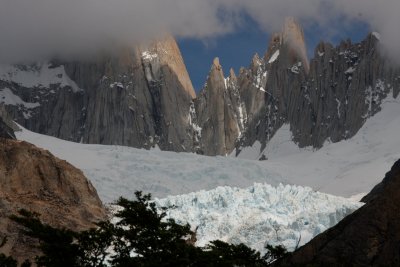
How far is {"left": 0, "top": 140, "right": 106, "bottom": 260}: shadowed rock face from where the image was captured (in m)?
50.5

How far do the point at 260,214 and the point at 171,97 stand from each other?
354ft

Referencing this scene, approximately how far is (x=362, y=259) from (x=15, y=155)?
1588 inches

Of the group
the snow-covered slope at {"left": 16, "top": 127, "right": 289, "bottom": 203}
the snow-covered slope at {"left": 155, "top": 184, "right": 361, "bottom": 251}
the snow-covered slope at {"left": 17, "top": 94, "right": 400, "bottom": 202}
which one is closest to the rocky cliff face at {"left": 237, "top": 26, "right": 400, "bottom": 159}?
the snow-covered slope at {"left": 17, "top": 94, "right": 400, "bottom": 202}

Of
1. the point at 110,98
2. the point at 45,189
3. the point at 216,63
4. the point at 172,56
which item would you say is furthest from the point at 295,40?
the point at 45,189

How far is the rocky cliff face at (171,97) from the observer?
477 feet

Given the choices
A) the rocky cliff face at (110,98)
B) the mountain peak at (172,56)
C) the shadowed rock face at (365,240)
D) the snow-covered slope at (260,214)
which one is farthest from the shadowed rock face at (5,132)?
the mountain peak at (172,56)

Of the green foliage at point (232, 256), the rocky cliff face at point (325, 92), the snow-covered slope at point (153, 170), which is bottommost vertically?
the green foliage at point (232, 256)

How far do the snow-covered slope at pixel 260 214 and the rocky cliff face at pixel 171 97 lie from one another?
80452mm

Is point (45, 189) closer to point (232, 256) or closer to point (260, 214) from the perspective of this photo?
point (260, 214)

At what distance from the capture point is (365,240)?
779 inches

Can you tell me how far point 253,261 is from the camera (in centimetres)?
2245

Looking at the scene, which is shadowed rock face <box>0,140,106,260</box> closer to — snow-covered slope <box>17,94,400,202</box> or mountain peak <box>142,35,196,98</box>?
snow-covered slope <box>17,94,400,202</box>

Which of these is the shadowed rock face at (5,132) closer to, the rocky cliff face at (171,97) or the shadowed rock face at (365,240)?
the rocky cliff face at (171,97)

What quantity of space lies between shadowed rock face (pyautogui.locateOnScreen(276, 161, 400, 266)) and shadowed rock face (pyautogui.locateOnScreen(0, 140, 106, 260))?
30.1m
